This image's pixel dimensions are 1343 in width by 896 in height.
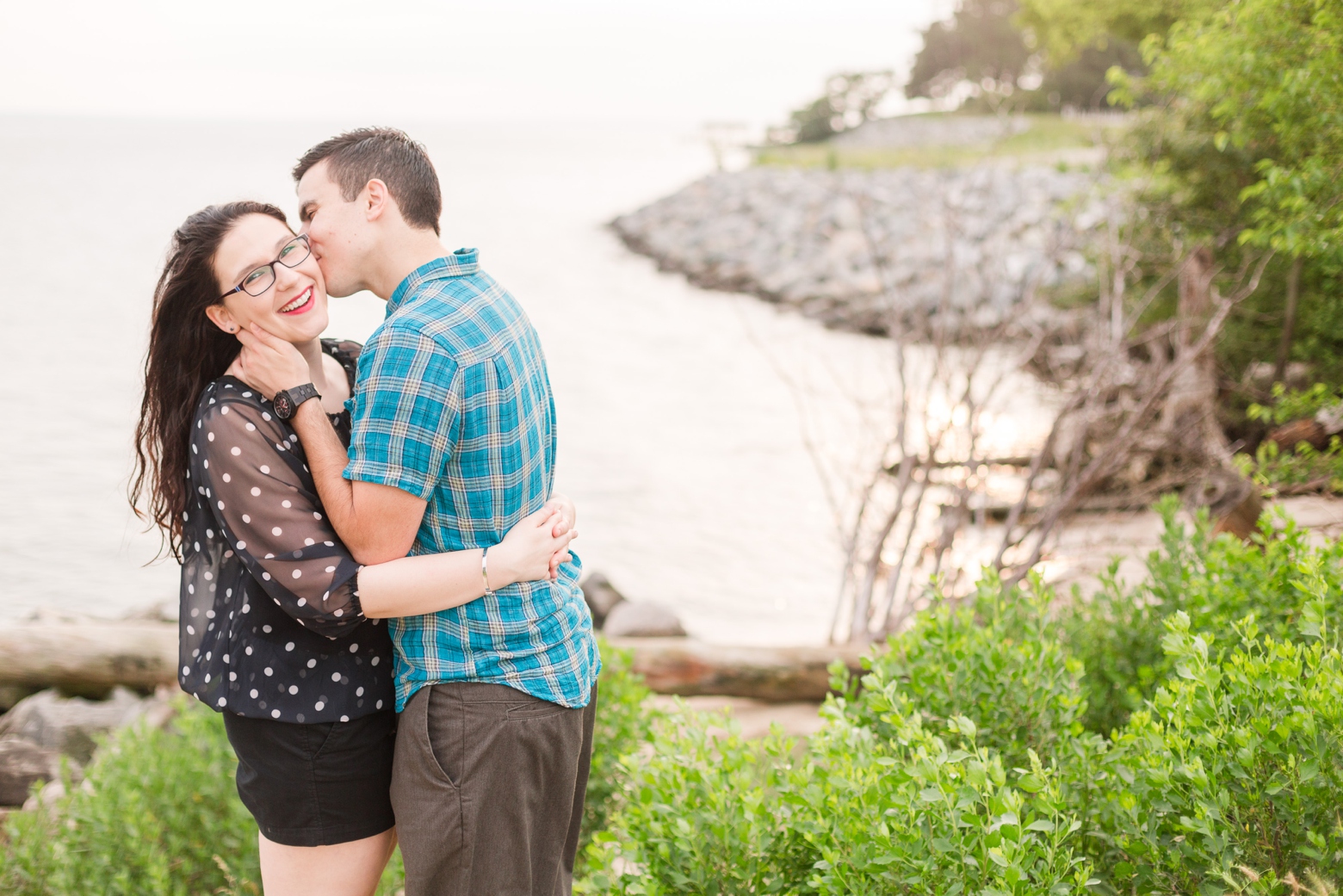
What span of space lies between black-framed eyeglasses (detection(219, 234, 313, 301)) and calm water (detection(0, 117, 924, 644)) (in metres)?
0.18

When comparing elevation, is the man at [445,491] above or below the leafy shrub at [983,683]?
above

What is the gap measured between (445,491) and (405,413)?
0.23 m

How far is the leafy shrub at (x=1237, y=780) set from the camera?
75.7 inches

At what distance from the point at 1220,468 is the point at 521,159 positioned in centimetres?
7319

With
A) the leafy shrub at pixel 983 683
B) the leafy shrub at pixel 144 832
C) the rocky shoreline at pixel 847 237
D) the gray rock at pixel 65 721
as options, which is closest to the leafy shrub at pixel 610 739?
the leafy shrub at pixel 983 683

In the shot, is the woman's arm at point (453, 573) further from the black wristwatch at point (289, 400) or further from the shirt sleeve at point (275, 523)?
the black wristwatch at point (289, 400)

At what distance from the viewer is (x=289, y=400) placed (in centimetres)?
199

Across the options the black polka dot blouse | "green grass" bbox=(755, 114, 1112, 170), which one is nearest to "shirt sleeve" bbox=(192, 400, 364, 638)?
the black polka dot blouse

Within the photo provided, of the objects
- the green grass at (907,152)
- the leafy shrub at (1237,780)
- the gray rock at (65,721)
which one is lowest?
the gray rock at (65,721)

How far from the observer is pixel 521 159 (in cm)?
7525

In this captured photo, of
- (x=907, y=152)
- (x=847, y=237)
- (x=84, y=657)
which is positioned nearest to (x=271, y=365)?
(x=84, y=657)

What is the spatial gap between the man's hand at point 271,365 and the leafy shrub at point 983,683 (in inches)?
62.9

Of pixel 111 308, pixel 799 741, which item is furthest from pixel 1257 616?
pixel 111 308

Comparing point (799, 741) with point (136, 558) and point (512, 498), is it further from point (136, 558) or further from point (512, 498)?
point (136, 558)
